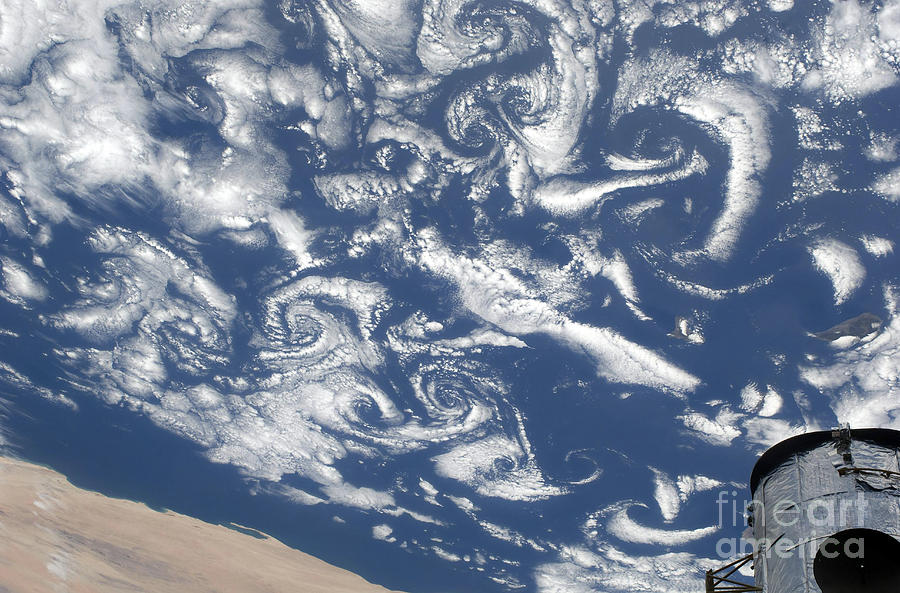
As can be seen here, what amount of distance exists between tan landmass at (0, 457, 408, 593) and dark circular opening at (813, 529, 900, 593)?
Result: 861 inches

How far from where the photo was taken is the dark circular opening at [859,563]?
5523 millimetres

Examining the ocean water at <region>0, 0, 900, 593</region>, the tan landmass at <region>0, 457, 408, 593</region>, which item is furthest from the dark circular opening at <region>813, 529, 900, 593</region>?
the tan landmass at <region>0, 457, 408, 593</region>

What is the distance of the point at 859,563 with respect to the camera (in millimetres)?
5602

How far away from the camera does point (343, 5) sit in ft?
33.6

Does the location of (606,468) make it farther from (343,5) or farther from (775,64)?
(343,5)

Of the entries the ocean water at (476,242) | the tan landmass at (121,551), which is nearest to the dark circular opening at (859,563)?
the ocean water at (476,242)

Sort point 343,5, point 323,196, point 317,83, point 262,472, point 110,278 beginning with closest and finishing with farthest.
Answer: point 343,5 → point 317,83 → point 323,196 → point 110,278 → point 262,472

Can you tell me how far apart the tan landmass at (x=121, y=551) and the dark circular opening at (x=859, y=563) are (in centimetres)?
2187

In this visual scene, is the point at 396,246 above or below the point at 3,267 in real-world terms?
above

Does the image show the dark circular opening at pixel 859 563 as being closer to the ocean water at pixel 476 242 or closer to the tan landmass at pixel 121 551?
the ocean water at pixel 476 242

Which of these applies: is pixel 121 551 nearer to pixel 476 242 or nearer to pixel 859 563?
pixel 476 242

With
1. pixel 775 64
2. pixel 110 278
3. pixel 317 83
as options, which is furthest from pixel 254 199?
pixel 775 64

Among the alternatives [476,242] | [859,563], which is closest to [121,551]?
[476,242]

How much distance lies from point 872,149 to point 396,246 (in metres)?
9.62
